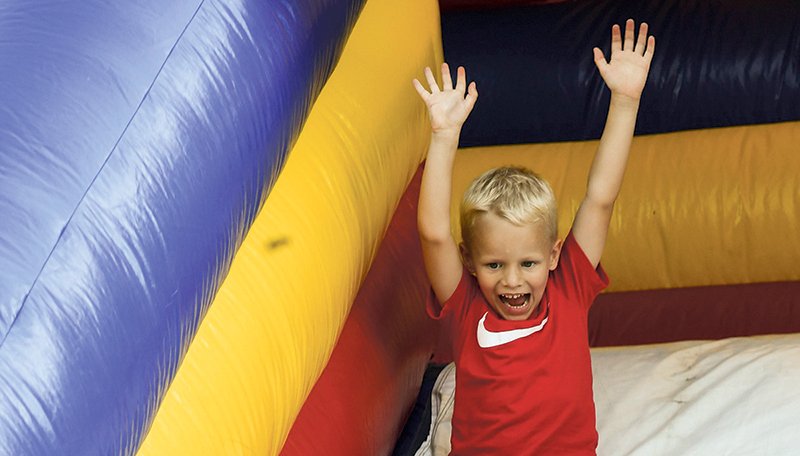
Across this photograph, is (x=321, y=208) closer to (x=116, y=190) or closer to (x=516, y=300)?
(x=516, y=300)

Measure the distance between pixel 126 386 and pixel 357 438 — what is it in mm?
697

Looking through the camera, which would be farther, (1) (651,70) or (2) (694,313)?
(1) (651,70)

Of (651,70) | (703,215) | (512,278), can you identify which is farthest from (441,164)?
(651,70)

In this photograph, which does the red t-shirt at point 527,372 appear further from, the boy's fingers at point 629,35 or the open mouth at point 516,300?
the boy's fingers at point 629,35

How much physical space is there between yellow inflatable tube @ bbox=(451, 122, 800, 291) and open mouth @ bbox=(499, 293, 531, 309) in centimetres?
53

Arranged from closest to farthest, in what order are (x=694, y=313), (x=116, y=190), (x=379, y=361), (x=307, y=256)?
1. (x=116, y=190)
2. (x=307, y=256)
3. (x=379, y=361)
4. (x=694, y=313)

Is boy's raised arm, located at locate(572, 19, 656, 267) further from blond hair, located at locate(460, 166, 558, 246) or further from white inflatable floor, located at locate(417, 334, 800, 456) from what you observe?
white inflatable floor, located at locate(417, 334, 800, 456)

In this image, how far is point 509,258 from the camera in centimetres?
149

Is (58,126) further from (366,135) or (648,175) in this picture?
(648,175)

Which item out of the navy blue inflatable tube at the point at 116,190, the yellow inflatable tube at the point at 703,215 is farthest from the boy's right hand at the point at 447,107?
the yellow inflatable tube at the point at 703,215

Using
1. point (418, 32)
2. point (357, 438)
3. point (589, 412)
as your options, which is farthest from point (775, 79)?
point (357, 438)

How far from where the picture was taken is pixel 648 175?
215 cm

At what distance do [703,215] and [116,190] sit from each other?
4.66 feet

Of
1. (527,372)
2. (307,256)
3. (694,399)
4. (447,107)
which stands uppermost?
(447,107)
